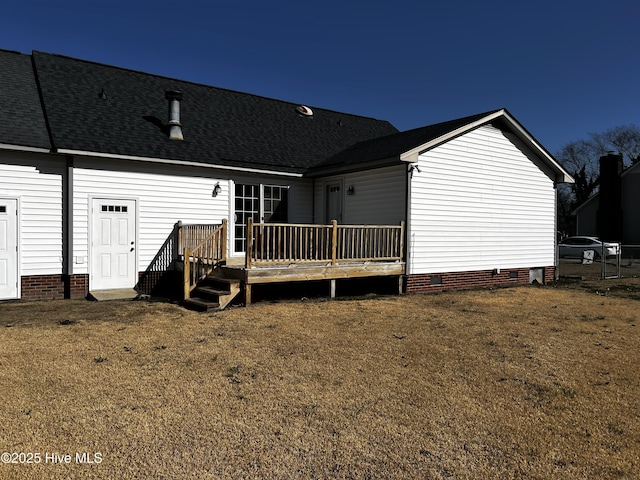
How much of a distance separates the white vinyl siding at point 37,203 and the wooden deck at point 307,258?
287cm

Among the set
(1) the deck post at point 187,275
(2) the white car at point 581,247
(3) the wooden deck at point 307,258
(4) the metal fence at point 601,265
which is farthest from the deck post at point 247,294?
(2) the white car at point 581,247

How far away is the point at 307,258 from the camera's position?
1031 cm

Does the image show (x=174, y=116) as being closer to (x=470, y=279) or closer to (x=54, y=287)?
(x=54, y=287)

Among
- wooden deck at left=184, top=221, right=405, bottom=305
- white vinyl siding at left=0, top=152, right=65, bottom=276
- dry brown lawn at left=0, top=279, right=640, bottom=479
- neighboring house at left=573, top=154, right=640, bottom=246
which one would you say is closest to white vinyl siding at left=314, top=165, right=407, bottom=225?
wooden deck at left=184, top=221, right=405, bottom=305

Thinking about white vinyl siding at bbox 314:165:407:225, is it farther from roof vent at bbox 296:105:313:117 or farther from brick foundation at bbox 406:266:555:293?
roof vent at bbox 296:105:313:117

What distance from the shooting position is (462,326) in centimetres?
748

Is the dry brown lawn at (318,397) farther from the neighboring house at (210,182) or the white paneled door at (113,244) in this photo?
the neighboring house at (210,182)

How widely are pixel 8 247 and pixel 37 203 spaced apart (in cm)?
104

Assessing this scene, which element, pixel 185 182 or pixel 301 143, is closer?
pixel 185 182

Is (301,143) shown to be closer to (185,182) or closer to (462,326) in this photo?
(185,182)

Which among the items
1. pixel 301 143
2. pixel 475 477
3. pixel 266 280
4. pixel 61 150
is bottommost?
pixel 475 477

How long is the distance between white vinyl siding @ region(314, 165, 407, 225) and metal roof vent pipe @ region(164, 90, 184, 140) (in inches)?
161

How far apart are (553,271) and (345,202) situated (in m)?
7.15

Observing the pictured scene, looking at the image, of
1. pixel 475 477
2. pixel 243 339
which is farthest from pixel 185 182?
pixel 475 477
